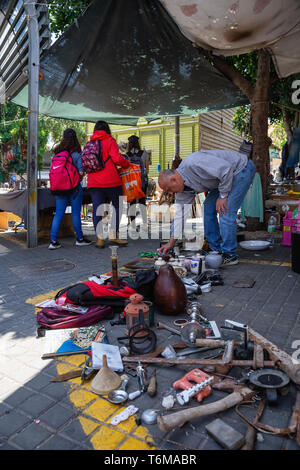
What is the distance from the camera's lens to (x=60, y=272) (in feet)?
15.6

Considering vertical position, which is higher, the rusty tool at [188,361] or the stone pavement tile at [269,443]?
the rusty tool at [188,361]

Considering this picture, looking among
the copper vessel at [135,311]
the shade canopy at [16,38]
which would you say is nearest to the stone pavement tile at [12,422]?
the copper vessel at [135,311]

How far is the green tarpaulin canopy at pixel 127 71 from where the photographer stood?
6.26 m

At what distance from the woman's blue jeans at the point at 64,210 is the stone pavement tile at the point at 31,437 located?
4.87m

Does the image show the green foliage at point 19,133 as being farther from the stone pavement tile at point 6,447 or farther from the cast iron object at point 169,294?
the stone pavement tile at point 6,447

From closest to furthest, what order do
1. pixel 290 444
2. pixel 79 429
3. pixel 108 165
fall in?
pixel 290 444, pixel 79 429, pixel 108 165

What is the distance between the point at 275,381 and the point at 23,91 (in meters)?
8.60

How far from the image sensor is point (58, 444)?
63.5 inches

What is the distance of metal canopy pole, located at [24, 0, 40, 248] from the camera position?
246 inches

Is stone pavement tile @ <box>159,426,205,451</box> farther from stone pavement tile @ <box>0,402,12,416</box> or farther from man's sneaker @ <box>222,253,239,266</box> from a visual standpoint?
man's sneaker @ <box>222,253,239,266</box>

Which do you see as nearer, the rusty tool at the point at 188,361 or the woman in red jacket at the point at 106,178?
the rusty tool at the point at 188,361

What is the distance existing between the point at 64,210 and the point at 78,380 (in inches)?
184

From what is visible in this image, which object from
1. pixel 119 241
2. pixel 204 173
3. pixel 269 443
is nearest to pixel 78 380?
pixel 269 443

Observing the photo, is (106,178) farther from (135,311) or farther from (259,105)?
(259,105)
